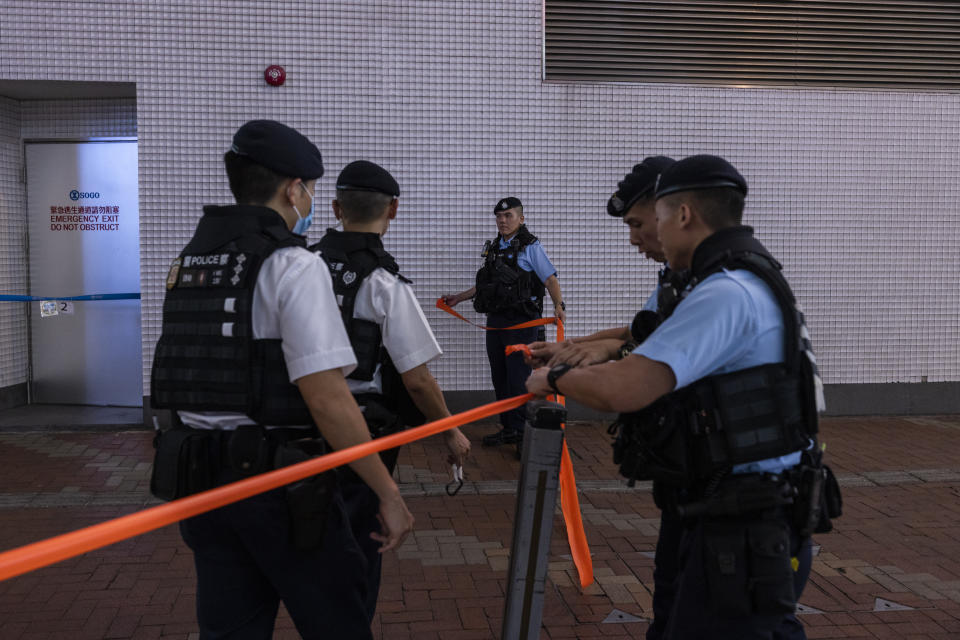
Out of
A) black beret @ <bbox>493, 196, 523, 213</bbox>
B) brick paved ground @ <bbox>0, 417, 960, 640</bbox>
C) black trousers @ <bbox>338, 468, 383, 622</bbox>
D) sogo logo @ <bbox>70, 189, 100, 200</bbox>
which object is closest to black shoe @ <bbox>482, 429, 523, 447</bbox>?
brick paved ground @ <bbox>0, 417, 960, 640</bbox>

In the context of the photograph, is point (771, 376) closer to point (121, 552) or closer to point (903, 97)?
point (121, 552)

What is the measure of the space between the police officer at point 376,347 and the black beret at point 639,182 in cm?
96

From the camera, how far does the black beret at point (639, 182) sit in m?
3.16

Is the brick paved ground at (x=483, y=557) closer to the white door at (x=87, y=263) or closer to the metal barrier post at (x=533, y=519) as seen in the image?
the metal barrier post at (x=533, y=519)

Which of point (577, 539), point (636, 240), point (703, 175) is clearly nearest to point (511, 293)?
point (577, 539)

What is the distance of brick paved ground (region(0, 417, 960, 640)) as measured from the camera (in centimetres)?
378

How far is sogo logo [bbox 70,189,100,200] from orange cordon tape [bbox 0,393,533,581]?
6964 millimetres

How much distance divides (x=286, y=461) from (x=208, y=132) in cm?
605

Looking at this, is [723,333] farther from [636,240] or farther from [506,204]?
[506,204]

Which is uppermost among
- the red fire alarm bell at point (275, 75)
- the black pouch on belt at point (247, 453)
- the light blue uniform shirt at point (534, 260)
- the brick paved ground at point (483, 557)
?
the red fire alarm bell at point (275, 75)

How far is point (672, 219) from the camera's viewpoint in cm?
234

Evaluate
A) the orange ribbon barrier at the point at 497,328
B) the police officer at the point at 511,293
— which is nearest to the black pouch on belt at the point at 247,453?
the orange ribbon barrier at the point at 497,328

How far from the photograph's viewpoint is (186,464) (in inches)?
85.3

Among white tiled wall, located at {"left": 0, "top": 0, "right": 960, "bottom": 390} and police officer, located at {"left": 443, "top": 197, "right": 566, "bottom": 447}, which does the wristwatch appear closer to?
police officer, located at {"left": 443, "top": 197, "right": 566, "bottom": 447}
